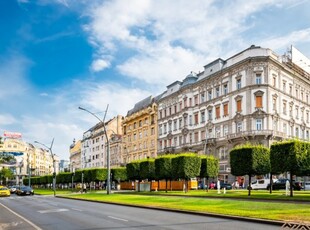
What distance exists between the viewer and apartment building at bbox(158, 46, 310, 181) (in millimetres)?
63500

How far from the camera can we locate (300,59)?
256ft

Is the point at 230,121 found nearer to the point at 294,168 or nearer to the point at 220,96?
the point at 220,96

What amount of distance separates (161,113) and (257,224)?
3046 inches

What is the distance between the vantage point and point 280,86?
220 ft

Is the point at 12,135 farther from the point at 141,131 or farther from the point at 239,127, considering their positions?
the point at 239,127

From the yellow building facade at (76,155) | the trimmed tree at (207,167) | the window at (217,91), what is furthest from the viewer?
the yellow building facade at (76,155)

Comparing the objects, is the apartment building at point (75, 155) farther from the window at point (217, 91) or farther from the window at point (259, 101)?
the window at point (259, 101)

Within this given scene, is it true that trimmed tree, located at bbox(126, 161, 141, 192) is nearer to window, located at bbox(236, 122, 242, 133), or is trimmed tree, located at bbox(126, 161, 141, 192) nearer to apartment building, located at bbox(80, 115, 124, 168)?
window, located at bbox(236, 122, 242, 133)

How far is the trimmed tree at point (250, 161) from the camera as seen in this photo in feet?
129

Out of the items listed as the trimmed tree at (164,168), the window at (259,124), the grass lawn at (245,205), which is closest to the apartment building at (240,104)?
the window at (259,124)

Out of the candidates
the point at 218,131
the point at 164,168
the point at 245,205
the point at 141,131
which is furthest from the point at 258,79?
the point at 245,205

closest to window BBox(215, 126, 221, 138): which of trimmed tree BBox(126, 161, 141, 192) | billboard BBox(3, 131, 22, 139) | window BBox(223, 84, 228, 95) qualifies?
window BBox(223, 84, 228, 95)

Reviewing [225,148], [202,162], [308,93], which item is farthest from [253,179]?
[308,93]

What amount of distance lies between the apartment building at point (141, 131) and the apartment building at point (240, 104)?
10.5 meters
